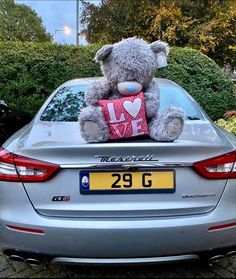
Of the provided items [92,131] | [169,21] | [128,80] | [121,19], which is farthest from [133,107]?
[121,19]

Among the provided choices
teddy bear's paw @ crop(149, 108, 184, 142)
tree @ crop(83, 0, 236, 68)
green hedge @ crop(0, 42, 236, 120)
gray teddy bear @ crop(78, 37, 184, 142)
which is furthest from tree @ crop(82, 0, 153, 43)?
teddy bear's paw @ crop(149, 108, 184, 142)

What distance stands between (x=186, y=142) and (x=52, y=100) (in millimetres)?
1647

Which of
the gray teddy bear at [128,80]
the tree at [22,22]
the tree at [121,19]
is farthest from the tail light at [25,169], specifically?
the tree at [22,22]

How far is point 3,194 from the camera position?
2.41m

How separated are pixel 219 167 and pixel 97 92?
1.01 meters

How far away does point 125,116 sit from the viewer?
271cm

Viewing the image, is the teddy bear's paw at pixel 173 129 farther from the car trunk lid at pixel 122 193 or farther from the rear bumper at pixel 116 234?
the rear bumper at pixel 116 234

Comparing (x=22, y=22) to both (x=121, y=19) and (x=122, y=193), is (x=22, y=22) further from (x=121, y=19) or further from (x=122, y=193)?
(x=122, y=193)

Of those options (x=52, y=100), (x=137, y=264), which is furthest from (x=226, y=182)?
(x=52, y=100)

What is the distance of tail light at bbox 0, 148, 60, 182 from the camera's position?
2.31 metres

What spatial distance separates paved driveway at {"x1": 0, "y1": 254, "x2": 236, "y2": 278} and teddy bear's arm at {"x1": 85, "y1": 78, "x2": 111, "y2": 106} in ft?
3.65

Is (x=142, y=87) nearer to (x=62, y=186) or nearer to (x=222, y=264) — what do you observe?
(x=62, y=186)

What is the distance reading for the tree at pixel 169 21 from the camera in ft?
48.8

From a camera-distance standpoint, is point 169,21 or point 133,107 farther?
point 169,21
